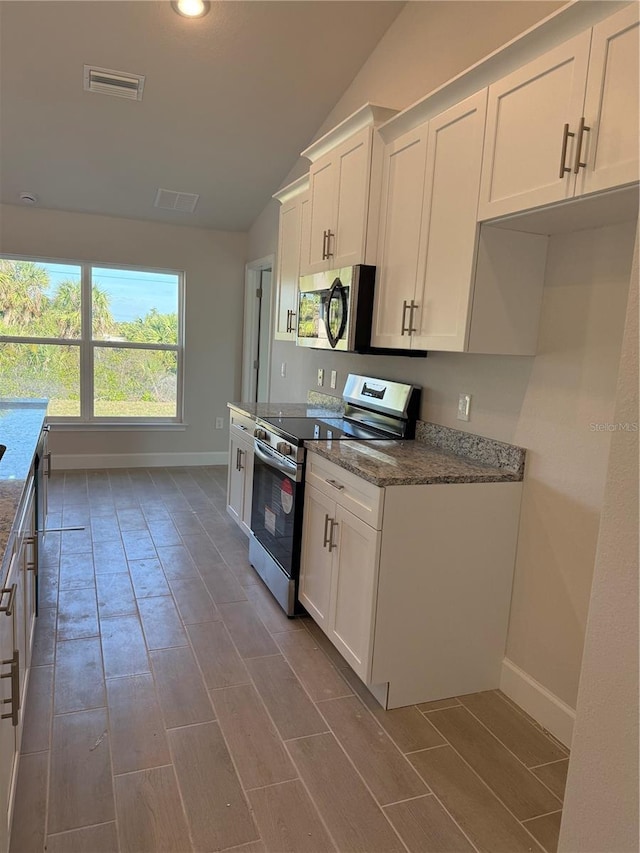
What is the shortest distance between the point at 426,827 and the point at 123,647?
1476mm

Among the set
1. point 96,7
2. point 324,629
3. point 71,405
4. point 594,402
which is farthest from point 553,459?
point 71,405

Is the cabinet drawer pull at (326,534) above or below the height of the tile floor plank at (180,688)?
above

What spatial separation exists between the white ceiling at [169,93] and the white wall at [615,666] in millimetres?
3337

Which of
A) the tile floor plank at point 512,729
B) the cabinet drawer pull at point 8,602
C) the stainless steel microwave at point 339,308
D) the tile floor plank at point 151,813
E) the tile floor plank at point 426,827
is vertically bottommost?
the tile floor plank at point 151,813

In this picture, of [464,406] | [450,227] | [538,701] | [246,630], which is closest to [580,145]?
[450,227]

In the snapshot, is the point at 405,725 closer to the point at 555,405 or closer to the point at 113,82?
the point at 555,405

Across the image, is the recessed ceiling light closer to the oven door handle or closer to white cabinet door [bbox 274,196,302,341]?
white cabinet door [bbox 274,196,302,341]

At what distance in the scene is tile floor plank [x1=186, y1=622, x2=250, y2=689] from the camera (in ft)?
7.83

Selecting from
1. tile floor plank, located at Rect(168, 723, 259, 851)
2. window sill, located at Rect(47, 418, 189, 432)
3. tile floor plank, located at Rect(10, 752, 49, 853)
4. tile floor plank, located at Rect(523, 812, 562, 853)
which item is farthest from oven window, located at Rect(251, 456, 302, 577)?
window sill, located at Rect(47, 418, 189, 432)

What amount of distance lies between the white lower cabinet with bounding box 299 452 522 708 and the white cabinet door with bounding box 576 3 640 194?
45.2 inches

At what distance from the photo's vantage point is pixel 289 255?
4109 millimetres

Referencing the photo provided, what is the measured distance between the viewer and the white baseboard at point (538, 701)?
211cm

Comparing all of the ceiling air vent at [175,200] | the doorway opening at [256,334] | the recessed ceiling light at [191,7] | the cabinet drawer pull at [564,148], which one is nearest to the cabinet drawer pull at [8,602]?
the cabinet drawer pull at [564,148]

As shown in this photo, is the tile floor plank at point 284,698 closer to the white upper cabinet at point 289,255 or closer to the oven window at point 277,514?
the oven window at point 277,514
